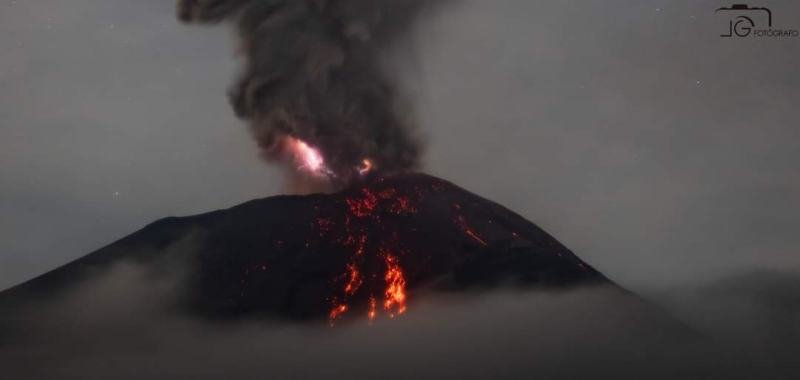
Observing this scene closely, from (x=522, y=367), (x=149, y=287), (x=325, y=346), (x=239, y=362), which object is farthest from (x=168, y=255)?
(x=522, y=367)

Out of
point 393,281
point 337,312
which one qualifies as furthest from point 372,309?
point 393,281

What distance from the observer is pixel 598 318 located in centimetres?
6988

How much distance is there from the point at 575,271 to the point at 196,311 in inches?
1214

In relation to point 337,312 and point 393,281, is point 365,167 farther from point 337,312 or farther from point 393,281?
point 337,312

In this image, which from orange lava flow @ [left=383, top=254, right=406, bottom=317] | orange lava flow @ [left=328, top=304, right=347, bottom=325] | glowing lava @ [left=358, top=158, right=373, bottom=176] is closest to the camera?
glowing lava @ [left=358, top=158, right=373, bottom=176]

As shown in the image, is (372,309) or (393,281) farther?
(372,309)

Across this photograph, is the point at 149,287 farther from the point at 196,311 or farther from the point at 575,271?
the point at 575,271

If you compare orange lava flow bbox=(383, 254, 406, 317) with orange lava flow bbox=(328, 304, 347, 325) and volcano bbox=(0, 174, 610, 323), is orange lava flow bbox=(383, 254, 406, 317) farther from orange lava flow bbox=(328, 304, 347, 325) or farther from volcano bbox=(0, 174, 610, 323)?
orange lava flow bbox=(328, 304, 347, 325)

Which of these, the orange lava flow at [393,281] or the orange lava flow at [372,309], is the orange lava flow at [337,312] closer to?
the orange lava flow at [372,309]

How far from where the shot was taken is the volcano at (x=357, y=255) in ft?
197

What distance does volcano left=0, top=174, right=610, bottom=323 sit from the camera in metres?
60.1

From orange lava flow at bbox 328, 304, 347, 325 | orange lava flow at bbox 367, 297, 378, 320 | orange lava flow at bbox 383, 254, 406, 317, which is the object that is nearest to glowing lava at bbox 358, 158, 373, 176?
orange lava flow at bbox 383, 254, 406, 317

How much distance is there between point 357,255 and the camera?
61.0 m

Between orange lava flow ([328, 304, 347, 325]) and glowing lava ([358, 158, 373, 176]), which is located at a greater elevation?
glowing lava ([358, 158, 373, 176])
